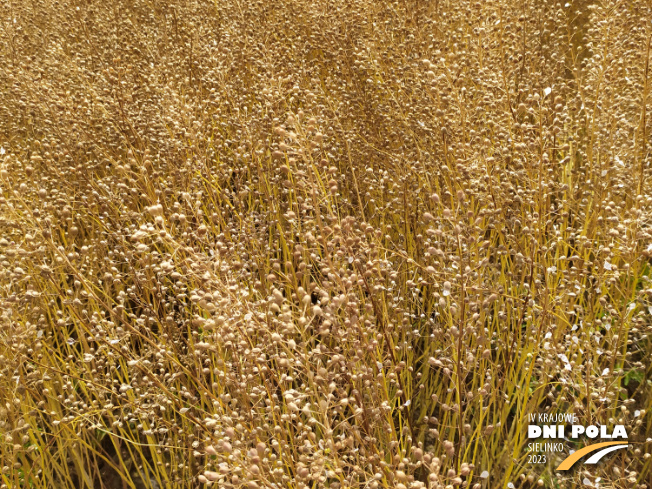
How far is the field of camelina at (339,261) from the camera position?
1.64 m

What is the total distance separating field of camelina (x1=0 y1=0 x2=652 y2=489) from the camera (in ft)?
5.39

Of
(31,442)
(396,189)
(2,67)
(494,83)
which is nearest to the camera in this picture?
(494,83)

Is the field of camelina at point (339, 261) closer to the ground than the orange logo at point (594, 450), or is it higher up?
higher up

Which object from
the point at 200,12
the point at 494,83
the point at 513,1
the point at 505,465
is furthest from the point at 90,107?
the point at 505,465

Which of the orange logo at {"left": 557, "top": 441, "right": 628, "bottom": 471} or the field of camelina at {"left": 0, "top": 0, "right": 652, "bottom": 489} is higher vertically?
the field of camelina at {"left": 0, "top": 0, "right": 652, "bottom": 489}

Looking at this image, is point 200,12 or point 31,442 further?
point 200,12

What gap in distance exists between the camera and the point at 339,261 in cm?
161

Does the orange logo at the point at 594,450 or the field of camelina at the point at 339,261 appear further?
the orange logo at the point at 594,450

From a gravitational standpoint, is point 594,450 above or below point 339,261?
below

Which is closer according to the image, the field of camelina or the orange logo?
the field of camelina

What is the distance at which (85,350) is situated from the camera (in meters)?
2.57

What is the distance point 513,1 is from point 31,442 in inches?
129

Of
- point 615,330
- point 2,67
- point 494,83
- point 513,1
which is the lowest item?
point 615,330

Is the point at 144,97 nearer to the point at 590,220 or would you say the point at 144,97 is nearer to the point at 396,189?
the point at 396,189
